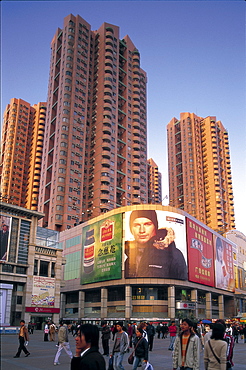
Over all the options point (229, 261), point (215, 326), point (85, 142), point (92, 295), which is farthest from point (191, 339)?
point (85, 142)

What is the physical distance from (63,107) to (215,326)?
304 feet

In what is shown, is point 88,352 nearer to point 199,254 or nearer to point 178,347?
point 178,347

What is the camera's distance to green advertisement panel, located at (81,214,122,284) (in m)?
61.0

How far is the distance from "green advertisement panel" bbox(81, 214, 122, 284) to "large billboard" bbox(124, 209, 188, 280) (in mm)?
1838

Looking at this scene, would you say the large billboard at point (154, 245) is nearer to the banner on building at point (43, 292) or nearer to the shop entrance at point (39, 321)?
the banner on building at point (43, 292)

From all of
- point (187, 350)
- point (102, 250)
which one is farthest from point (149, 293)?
point (187, 350)

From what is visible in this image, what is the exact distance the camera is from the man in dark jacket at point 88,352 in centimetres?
424

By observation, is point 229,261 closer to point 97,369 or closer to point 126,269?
point 126,269

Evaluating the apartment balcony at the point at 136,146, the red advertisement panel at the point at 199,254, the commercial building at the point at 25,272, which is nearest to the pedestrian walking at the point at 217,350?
the commercial building at the point at 25,272

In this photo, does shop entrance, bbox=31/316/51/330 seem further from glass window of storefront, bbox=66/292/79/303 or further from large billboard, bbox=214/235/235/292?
large billboard, bbox=214/235/235/292

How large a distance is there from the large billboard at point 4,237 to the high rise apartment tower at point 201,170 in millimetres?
87236

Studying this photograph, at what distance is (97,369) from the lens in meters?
4.23

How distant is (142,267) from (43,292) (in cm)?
1657

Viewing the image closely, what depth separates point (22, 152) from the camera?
13025cm
